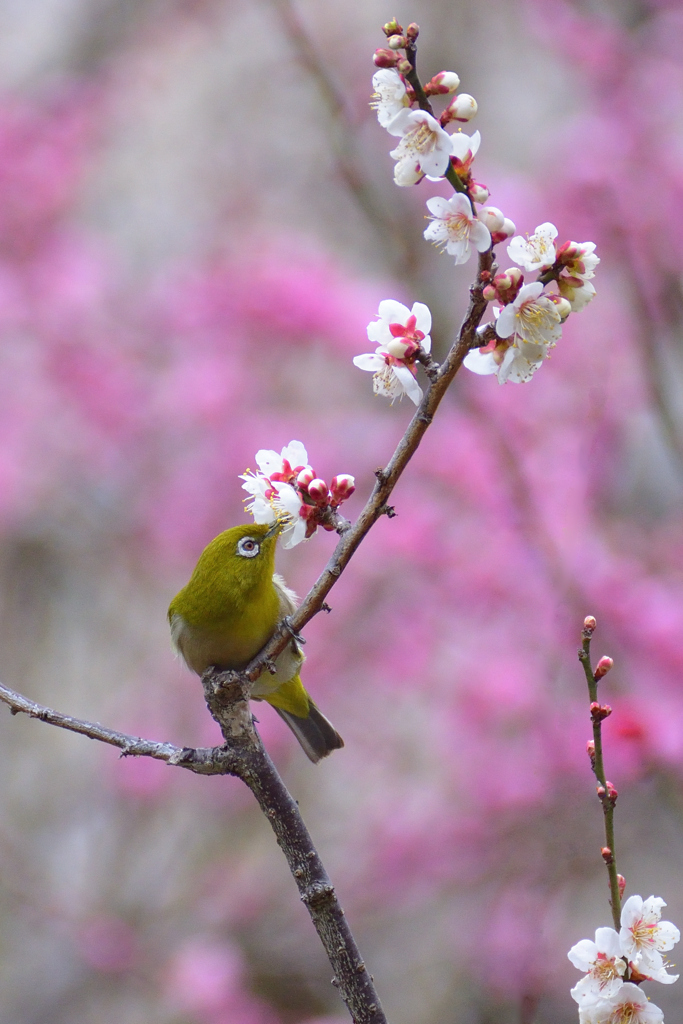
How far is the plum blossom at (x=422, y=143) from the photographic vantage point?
1.06 m

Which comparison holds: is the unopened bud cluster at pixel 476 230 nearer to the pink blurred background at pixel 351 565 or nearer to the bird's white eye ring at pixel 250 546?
the bird's white eye ring at pixel 250 546

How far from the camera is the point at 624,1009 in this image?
3.69 ft

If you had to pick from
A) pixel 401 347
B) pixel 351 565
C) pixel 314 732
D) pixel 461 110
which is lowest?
pixel 401 347

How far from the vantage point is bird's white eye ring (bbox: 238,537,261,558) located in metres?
2.05

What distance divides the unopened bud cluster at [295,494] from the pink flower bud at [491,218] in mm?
382

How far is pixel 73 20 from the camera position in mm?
6250

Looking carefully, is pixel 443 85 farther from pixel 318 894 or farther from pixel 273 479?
pixel 318 894

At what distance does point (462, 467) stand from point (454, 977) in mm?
3284

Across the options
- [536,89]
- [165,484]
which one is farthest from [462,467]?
[536,89]

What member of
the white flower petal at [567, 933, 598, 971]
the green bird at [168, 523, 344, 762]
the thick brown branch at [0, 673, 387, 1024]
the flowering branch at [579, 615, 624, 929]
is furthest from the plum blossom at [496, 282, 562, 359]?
the green bird at [168, 523, 344, 762]

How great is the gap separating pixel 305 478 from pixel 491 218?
0.44 m

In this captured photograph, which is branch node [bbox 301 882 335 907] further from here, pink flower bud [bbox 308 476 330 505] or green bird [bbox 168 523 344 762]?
green bird [bbox 168 523 344 762]

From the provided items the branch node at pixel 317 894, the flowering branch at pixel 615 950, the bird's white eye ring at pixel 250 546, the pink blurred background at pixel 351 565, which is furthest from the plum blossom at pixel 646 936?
the pink blurred background at pixel 351 565

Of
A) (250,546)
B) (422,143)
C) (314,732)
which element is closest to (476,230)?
(422,143)
